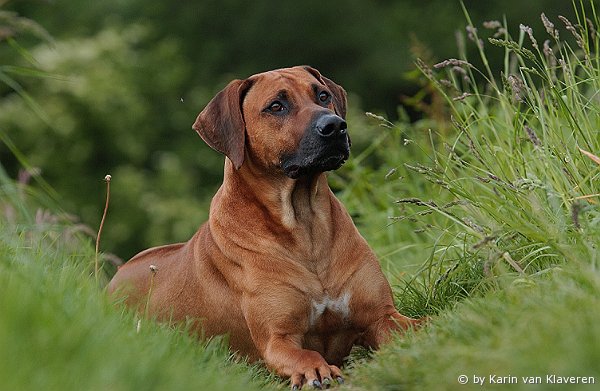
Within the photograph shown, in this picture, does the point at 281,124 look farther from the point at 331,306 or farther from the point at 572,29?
the point at 572,29

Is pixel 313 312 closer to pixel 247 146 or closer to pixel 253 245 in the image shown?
pixel 253 245

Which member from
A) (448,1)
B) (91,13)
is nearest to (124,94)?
(91,13)

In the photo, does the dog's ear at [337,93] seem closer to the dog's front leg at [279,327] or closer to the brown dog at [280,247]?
the brown dog at [280,247]

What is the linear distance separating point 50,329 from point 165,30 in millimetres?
18170

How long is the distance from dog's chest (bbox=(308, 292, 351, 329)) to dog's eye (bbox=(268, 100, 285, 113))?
911mm

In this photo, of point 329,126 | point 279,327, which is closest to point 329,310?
point 279,327

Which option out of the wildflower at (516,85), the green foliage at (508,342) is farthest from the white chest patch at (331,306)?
the wildflower at (516,85)

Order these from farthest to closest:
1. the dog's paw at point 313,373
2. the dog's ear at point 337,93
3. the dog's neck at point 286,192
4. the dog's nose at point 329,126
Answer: the dog's ear at point 337,93 → the dog's neck at point 286,192 → the dog's nose at point 329,126 → the dog's paw at point 313,373

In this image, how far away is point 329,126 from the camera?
477 centimetres

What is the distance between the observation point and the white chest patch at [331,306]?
4.80 metres

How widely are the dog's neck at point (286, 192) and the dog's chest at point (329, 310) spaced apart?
40 cm

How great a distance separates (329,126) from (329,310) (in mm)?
830

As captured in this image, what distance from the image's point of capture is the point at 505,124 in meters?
5.34

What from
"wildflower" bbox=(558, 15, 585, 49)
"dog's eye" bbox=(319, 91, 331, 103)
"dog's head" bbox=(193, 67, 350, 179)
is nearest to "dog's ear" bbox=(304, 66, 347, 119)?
"dog's head" bbox=(193, 67, 350, 179)
